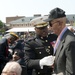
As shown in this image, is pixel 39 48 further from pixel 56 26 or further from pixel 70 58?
pixel 70 58

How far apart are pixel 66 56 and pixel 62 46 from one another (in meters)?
0.15

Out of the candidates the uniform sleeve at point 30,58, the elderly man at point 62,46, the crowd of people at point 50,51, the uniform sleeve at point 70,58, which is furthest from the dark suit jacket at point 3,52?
the uniform sleeve at point 70,58

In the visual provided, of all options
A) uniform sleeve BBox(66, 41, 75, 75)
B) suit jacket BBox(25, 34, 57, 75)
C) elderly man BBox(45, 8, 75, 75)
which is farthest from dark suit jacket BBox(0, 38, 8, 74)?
uniform sleeve BBox(66, 41, 75, 75)

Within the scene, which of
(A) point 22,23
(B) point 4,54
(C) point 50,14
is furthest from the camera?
(A) point 22,23

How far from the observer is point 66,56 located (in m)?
3.41

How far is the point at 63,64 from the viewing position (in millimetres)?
3486

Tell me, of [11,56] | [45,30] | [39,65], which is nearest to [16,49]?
[11,56]

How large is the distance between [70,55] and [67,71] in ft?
0.64

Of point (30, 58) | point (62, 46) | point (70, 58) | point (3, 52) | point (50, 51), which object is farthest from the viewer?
point (3, 52)

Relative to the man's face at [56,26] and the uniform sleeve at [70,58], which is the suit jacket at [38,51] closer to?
the man's face at [56,26]

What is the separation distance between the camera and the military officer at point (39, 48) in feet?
14.2

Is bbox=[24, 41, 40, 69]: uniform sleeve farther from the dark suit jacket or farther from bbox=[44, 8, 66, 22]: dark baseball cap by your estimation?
the dark suit jacket

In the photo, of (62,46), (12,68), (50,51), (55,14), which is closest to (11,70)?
(12,68)

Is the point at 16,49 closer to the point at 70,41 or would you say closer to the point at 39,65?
the point at 39,65
